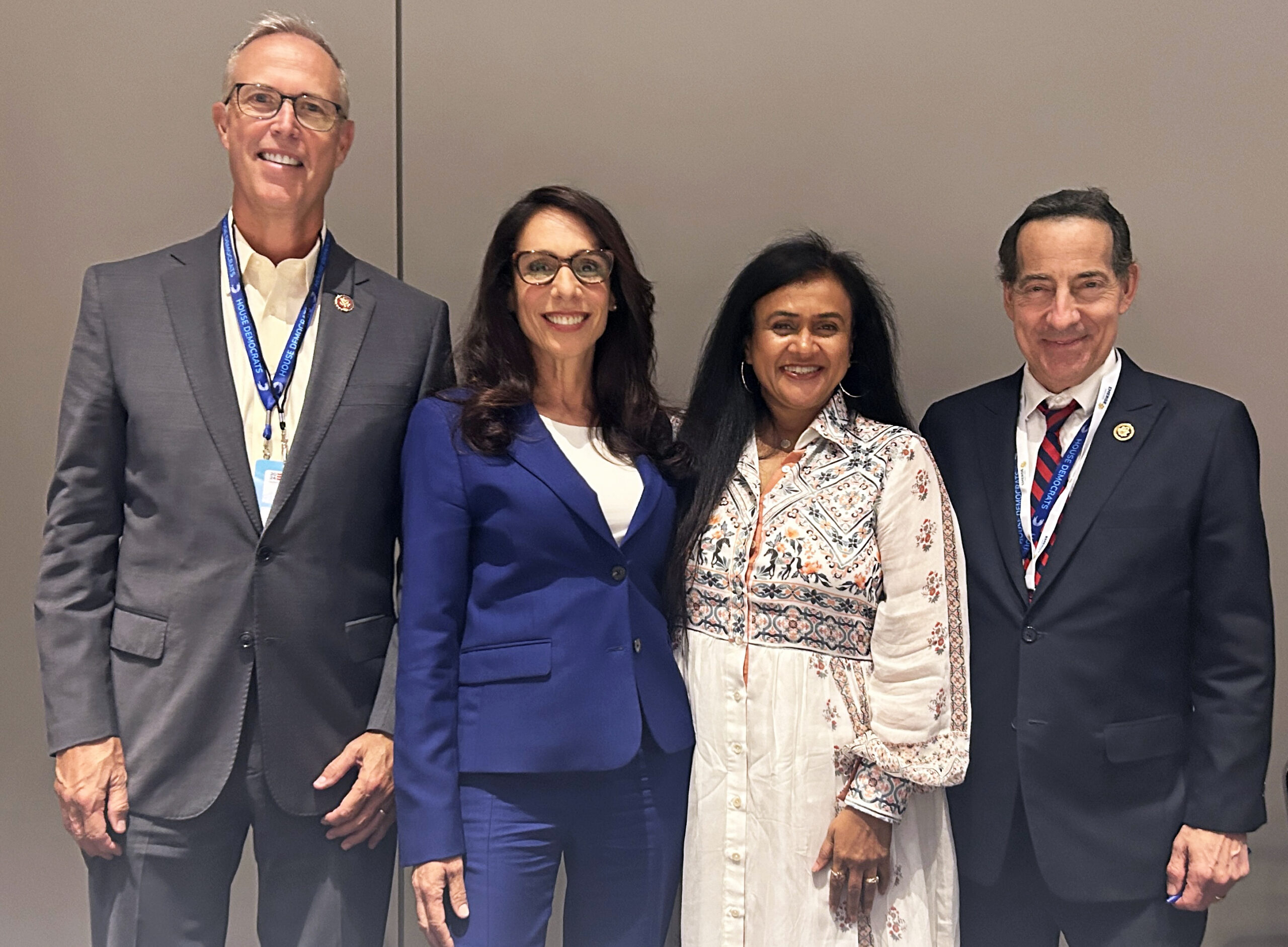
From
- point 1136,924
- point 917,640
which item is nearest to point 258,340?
point 917,640

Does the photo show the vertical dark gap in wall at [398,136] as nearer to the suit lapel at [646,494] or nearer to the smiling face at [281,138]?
the smiling face at [281,138]

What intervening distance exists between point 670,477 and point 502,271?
21.7 inches

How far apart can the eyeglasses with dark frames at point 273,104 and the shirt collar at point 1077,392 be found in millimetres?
1573

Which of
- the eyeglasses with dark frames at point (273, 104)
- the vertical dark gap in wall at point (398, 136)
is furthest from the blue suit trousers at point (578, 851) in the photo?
Result: the eyeglasses with dark frames at point (273, 104)

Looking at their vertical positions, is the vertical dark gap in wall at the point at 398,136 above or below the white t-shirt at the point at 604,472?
above

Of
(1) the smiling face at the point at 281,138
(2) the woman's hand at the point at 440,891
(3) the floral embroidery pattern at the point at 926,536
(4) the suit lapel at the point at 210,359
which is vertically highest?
(1) the smiling face at the point at 281,138

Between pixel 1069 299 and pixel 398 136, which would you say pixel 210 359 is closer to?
pixel 398 136

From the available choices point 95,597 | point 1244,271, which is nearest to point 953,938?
point 95,597

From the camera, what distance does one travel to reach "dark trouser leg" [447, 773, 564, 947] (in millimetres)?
2043

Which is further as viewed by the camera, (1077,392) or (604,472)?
(1077,392)

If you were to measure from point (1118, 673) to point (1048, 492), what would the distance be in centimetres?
39

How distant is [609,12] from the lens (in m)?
3.10

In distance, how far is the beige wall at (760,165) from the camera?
305 centimetres

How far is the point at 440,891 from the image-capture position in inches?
79.7
